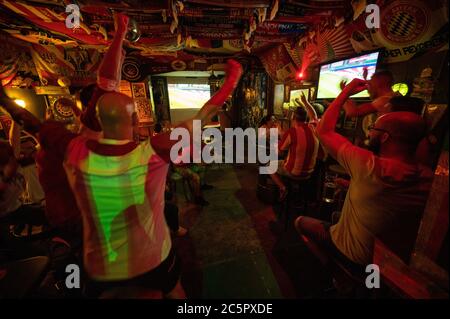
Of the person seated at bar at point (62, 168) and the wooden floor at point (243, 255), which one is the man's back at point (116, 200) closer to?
the person seated at bar at point (62, 168)

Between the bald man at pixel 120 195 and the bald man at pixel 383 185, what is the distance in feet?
3.91

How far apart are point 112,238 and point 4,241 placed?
7.07ft

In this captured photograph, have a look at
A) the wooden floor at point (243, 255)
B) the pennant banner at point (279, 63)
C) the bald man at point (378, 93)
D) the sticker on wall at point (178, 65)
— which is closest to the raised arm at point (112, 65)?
the wooden floor at point (243, 255)

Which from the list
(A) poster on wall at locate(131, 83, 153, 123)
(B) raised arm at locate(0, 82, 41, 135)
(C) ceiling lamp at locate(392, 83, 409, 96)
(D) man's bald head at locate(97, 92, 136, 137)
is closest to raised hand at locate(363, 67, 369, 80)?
(C) ceiling lamp at locate(392, 83, 409, 96)

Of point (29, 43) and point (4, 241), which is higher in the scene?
point (29, 43)

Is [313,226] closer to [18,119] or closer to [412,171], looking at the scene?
[412,171]

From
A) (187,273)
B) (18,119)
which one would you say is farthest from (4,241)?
(187,273)

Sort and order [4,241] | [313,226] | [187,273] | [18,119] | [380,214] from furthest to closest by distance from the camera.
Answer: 1. [187,273]
2. [4,241]
3. [313,226]
4. [18,119]
5. [380,214]

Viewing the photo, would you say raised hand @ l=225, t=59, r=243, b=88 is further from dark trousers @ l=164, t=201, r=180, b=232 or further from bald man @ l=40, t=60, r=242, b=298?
dark trousers @ l=164, t=201, r=180, b=232

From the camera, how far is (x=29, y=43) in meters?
5.51

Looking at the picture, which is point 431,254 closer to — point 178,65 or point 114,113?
point 114,113

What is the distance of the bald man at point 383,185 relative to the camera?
4.31 ft

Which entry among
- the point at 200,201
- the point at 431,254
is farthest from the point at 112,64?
the point at 200,201

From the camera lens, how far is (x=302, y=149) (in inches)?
126
